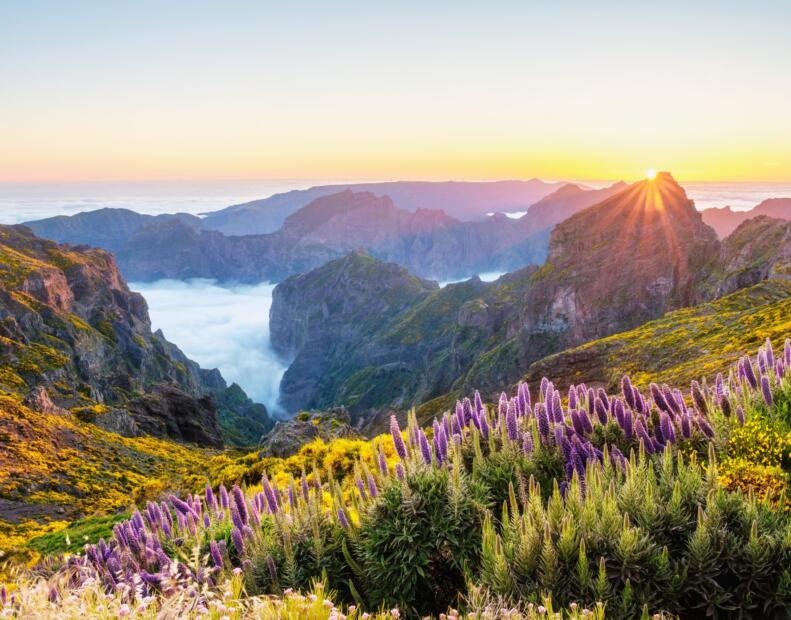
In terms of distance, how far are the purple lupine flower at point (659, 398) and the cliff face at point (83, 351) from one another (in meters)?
68.9

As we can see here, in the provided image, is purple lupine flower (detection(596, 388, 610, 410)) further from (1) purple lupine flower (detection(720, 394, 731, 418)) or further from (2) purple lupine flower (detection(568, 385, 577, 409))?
(1) purple lupine flower (detection(720, 394, 731, 418))

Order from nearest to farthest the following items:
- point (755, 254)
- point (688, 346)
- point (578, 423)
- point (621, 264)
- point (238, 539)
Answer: point (238, 539) → point (578, 423) → point (688, 346) → point (755, 254) → point (621, 264)

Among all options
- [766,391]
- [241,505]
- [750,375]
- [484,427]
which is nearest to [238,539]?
[241,505]

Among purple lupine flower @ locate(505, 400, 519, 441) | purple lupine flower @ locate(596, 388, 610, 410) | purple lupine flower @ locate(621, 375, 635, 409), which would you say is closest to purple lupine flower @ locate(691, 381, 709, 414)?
purple lupine flower @ locate(621, 375, 635, 409)

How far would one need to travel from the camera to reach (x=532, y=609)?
5086mm

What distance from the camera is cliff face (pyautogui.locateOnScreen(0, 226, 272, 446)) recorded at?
77.3 meters

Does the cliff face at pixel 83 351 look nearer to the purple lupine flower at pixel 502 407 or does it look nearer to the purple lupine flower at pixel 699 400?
the purple lupine flower at pixel 502 407

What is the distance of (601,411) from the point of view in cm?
958

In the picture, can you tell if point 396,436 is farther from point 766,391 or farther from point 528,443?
point 766,391

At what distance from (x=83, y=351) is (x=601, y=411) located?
11639cm

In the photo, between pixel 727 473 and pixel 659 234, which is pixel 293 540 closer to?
pixel 727 473

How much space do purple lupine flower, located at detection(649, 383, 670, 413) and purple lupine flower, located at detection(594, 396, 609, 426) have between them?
0.96 m

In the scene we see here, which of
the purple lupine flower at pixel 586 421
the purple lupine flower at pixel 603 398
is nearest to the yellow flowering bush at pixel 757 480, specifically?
the purple lupine flower at pixel 586 421

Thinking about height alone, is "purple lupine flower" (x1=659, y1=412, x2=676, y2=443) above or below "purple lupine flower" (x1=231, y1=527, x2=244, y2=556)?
above
